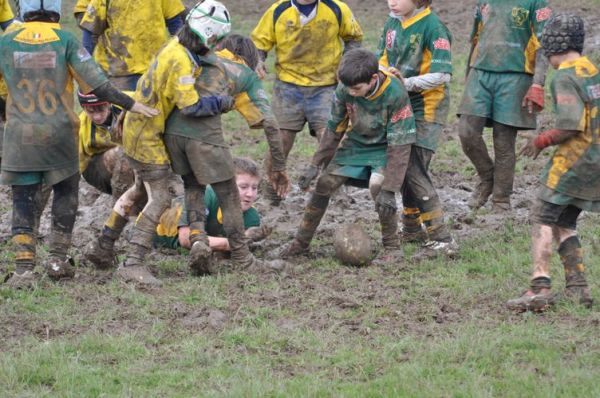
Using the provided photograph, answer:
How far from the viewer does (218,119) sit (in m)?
8.21

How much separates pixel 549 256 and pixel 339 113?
2.27 meters

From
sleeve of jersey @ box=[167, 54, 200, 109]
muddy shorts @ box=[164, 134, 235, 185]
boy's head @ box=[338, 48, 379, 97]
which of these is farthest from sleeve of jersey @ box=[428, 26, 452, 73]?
sleeve of jersey @ box=[167, 54, 200, 109]

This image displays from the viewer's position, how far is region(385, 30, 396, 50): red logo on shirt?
9195 millimetres

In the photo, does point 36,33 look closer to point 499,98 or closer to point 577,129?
point 577,129

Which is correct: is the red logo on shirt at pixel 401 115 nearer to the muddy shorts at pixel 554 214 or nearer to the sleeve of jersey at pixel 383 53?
the sleeve of jersey at pixel 383 53

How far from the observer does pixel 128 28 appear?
1011cm

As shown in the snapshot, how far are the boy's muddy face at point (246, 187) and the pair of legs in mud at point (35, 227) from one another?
1.39 meters

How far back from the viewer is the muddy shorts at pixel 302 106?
10516 mm

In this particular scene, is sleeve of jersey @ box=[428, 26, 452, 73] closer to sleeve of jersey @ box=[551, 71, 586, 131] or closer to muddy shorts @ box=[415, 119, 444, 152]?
muddy shorts @ box=[415, 119, 444, 152]

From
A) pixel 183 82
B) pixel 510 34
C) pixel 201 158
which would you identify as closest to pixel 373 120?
pixel 201 158

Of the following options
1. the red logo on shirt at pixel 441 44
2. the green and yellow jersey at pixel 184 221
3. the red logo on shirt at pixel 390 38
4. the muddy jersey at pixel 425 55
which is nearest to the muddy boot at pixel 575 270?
the muddy jersey at pixel 425 55

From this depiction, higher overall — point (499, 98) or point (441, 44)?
point (441, 44)

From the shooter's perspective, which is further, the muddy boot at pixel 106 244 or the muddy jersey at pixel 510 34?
the muddy jersey at pixel 510 34

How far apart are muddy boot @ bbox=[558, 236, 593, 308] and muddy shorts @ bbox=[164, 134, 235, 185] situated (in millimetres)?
2485
